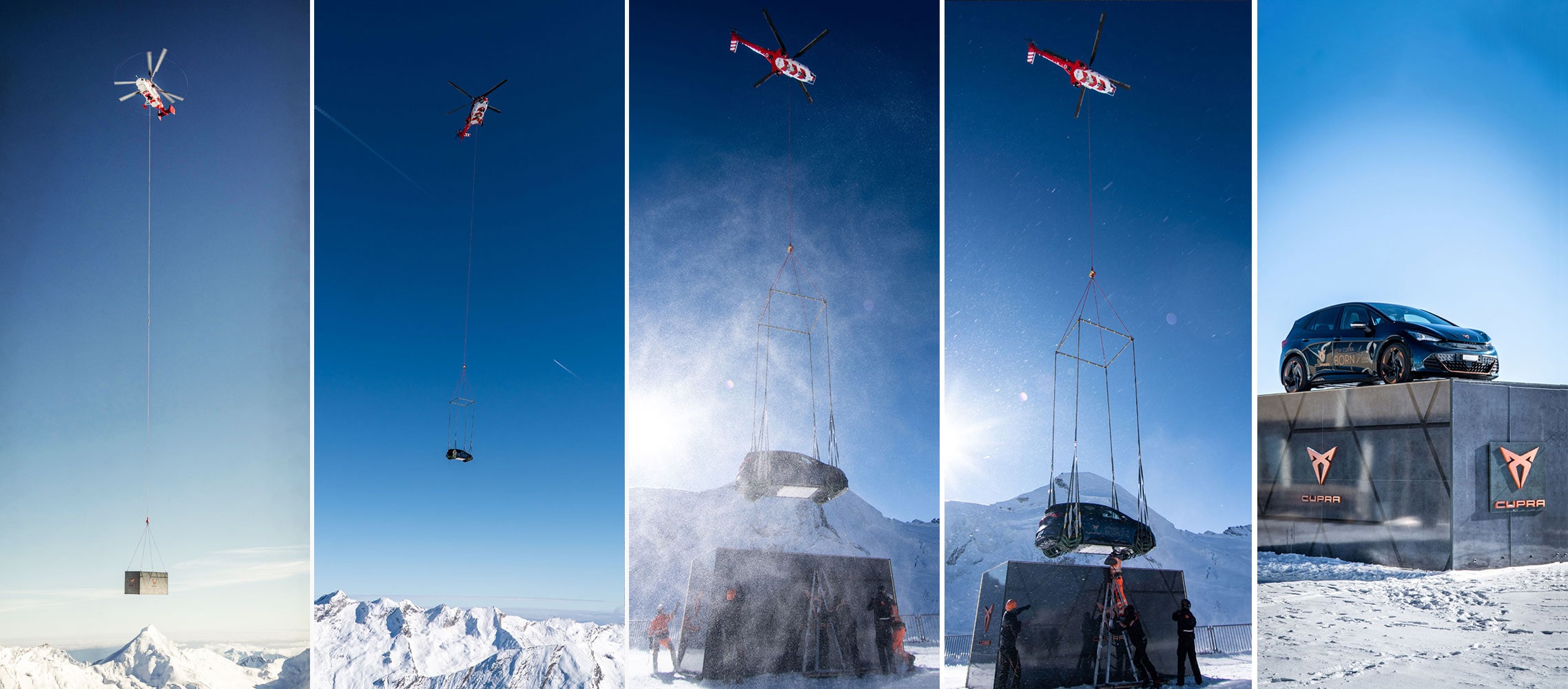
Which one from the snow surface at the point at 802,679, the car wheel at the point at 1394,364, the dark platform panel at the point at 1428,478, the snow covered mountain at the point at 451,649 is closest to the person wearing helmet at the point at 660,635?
the snow surface at the point at 802,679

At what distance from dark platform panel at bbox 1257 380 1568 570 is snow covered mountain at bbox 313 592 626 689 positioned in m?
3.49

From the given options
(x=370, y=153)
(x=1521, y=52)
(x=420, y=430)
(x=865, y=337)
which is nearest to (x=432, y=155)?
(x=370, y=153)

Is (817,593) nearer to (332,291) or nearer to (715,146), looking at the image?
(715,146)

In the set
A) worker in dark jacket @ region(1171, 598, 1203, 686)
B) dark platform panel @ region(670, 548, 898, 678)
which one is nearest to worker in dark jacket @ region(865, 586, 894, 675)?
dark platform panel @ region(670, 548, 898, 678)

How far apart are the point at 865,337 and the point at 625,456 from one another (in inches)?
52.4

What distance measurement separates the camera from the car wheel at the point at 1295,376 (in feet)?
15.8

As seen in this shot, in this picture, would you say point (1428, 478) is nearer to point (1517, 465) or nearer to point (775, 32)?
point (1517, 465)

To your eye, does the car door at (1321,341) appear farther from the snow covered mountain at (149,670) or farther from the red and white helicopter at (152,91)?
the red and white helicopter at (152,91)

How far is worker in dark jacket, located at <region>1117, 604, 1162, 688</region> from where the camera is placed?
14.9ft

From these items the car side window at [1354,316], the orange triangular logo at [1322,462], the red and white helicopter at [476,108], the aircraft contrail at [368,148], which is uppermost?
the red and white helicopter at [476,108]

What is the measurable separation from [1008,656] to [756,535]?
4.35 ft

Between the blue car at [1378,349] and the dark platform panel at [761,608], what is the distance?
2428mm

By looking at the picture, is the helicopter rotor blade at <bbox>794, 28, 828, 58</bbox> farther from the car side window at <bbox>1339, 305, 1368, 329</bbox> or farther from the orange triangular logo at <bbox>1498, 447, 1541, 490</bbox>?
the orange triangular logo at <bbox>1498, 447, 1541, 490</bbox>

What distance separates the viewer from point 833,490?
4570mm
